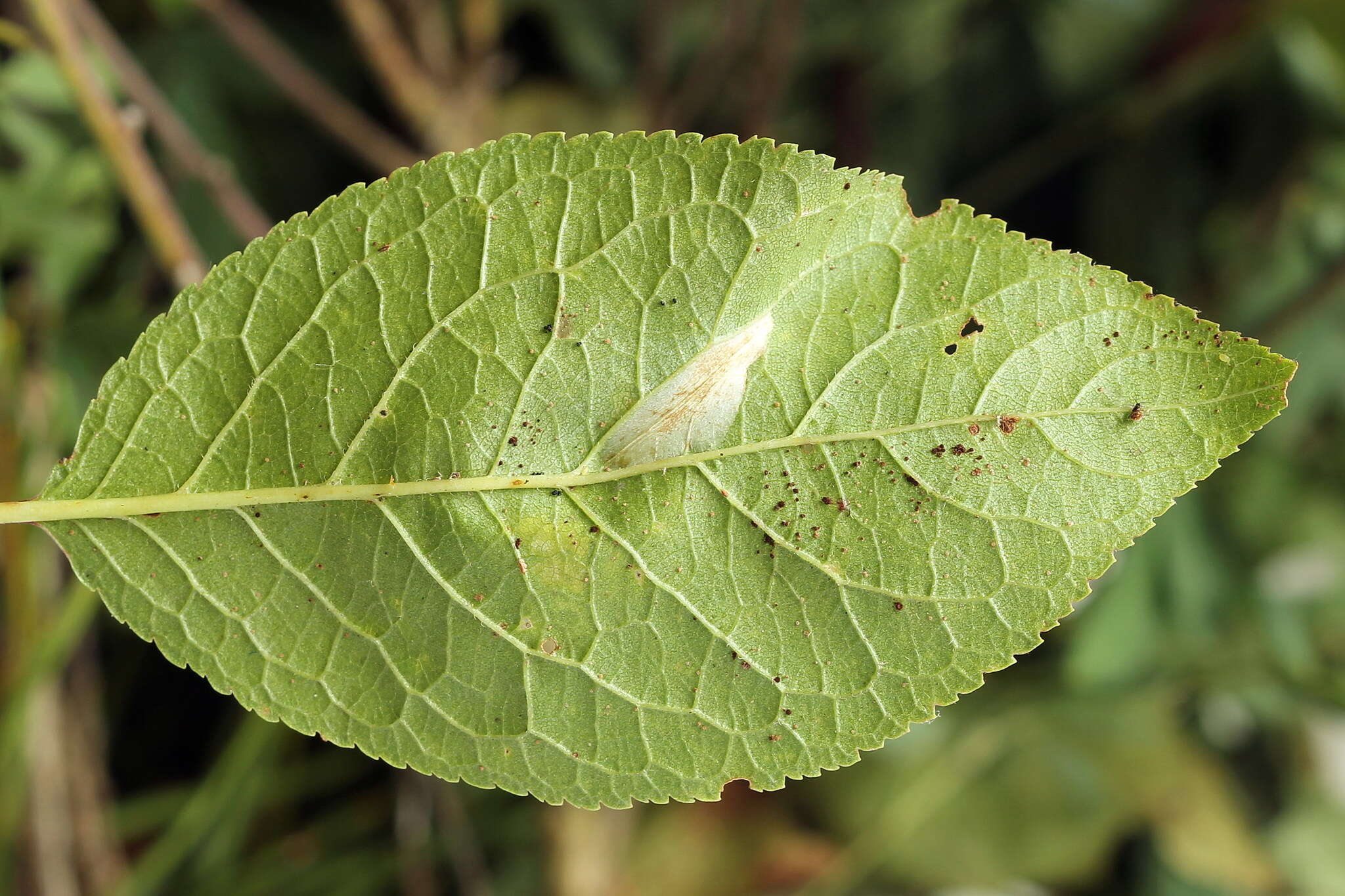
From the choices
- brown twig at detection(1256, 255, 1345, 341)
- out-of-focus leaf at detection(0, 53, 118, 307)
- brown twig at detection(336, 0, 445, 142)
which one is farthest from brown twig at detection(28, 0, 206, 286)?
brown twig at detection(1256, 255, 1345, 341)

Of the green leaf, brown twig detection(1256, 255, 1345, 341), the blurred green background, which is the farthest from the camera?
brown twig detection(1256, 255, 1345, 341)

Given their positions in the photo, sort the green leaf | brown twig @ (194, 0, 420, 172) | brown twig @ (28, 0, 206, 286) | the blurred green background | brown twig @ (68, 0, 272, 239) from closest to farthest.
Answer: the green leaf
brown twig @ (28, 0, 206, 286)
brown twig @ (68, 0, 272, 239)
brown twig @ (194, 0, 420, 172)
the blurred green background

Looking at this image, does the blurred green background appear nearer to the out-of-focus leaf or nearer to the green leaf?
the out-of-focus leaf

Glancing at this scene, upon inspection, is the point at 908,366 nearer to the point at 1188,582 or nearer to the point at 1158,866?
the point at 1188,582

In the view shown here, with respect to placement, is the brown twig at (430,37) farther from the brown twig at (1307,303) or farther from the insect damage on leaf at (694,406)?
the brown twig at (1307,303)

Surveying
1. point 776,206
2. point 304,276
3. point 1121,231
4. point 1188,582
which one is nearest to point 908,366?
point 776,206

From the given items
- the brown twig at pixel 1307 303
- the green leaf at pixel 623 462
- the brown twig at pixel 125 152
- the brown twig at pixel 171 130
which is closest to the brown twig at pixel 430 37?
the brown twig at pixel 171 130

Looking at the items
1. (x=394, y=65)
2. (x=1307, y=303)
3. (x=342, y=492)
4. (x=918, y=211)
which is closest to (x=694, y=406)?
(x=342, y=492)
